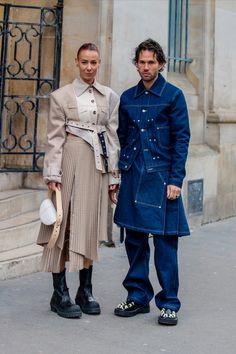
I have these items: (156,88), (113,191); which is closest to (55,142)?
(113,191)

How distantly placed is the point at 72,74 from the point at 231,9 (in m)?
3.27

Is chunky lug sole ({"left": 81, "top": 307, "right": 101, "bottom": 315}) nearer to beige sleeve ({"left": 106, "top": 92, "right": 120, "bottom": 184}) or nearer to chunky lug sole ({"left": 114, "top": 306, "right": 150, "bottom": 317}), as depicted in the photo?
chunky lug sole ({"left": 114, "top": 306, "right": 150, "bottom": 317})

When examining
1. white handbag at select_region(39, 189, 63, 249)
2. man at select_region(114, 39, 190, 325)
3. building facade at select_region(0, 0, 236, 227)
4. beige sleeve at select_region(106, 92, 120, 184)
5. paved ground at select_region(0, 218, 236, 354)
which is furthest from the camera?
building facade at select_region(0, 0, 236, 227)

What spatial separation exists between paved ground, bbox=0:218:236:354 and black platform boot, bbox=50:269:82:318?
2.3 inches

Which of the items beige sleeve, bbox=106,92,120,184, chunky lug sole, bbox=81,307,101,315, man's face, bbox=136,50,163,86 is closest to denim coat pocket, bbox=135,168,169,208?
beige sleeve, bbox=106,92,120,184

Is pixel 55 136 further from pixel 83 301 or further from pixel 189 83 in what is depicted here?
pixel 189 83

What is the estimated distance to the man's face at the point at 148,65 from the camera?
4828 mm

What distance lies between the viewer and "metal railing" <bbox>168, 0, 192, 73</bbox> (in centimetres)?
931

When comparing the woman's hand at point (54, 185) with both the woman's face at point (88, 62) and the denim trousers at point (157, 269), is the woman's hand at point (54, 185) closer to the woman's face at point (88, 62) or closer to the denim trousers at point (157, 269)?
the denim trousers at point (157, 269)

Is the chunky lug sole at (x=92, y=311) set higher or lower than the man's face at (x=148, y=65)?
lower

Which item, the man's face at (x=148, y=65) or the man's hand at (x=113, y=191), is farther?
the man's hand at (x=113, y=191)

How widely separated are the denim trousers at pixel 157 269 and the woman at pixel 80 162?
0.30 metres

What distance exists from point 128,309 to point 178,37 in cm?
535

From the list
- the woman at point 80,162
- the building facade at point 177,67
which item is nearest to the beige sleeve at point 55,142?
the woman at point 80,162
